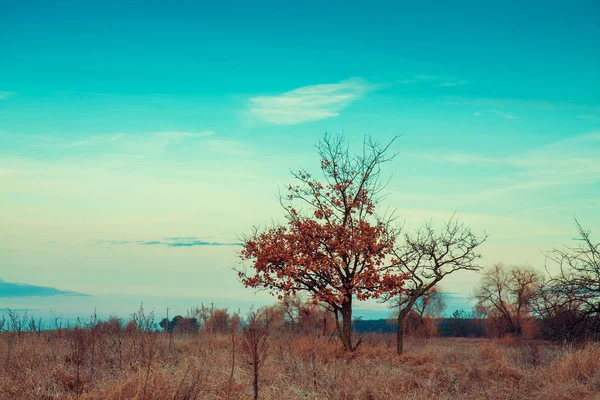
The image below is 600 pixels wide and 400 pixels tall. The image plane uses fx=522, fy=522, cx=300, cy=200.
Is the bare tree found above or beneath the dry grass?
above

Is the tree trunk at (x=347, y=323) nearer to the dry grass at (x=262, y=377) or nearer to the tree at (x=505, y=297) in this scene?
the dry grass at (x=262, y=377)

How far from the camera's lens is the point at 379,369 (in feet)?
40.2

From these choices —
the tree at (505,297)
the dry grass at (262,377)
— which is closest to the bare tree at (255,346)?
the dry grass at (262,377)

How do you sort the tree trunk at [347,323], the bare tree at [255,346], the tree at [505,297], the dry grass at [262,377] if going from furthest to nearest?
1. the tree at [505,297]
2. the tree trunk at [347,323]
3. the dry grass at [262,377]
4. the bare tree at [255,346]

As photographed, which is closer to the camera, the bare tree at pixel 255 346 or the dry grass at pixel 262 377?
the bare tree at pixel 255 346

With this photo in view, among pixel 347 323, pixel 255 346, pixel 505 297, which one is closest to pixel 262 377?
pixel 255 346

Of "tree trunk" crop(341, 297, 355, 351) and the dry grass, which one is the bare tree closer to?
the dry grass

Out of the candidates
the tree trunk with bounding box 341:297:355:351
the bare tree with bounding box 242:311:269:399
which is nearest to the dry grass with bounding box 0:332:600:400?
the bare tree with bounding box 242:311:269:399

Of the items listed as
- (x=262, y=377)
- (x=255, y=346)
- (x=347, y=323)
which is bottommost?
(x=262, y=377)

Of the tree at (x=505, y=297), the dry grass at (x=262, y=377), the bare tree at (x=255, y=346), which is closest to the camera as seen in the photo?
the bare tree at (x=255, y=346)

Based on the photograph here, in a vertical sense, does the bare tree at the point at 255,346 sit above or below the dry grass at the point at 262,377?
above

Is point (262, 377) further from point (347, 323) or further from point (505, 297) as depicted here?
point (505, 297)

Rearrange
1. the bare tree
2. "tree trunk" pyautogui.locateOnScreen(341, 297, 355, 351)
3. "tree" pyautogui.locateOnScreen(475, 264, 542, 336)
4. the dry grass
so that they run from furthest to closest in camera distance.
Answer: "tree" pyautogui.locateOnScreen(475, 264, 542, 336) → "tree trunk" pyautogui.locateOnScreen(341, 297, 355, 351) → the dry grass → the bare tree

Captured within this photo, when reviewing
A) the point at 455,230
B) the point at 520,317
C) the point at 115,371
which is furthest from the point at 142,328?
the point at 520,317
